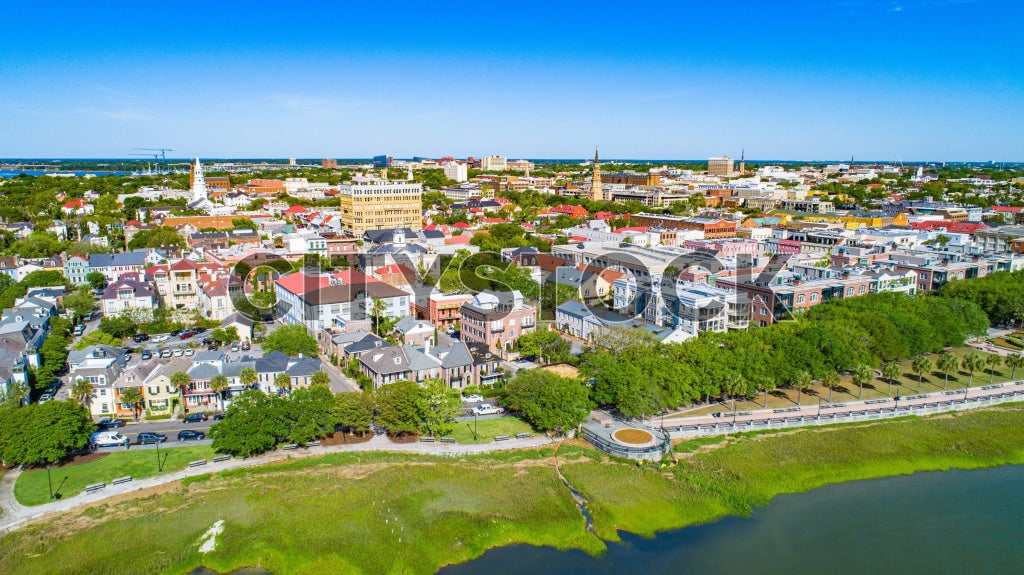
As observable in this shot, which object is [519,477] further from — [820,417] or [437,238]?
[437,238]

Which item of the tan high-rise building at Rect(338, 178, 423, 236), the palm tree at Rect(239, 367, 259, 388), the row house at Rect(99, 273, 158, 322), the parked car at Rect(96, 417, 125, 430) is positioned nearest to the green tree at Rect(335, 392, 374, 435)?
the palm tree at Rect(239, 367, 259, 388)

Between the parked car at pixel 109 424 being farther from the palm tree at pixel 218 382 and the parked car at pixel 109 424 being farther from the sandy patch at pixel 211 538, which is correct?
the sandy patch at pixel 211 538

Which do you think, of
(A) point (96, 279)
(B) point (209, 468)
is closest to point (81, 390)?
(B) point (209, 468)

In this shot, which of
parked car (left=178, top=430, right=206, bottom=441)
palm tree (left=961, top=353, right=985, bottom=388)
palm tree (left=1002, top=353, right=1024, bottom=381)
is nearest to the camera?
parked car (left=178, top=430, right=206, bottom=441)

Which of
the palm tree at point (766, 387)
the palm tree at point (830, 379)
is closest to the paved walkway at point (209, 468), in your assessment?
the palm tree at point (766, 387)

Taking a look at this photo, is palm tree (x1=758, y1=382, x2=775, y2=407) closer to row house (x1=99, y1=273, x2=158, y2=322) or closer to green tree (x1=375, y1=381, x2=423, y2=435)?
green tree (x1=375, y1=381, x2=423, y2=435)
